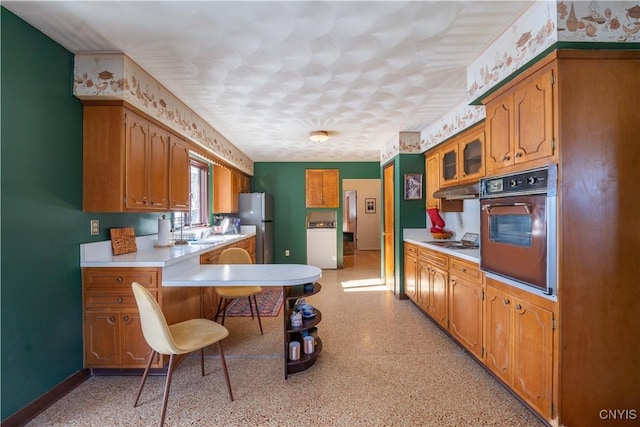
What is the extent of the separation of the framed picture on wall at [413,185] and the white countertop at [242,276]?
235cm

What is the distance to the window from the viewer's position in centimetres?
437

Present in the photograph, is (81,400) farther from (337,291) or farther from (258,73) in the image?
(337,291)

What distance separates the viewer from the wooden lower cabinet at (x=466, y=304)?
7.27ft

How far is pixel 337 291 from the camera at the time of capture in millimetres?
4477

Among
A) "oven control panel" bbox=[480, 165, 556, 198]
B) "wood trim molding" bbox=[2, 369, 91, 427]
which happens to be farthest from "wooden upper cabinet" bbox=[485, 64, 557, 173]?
"wood trim molding" bbox=[2, 369, 91, 427]

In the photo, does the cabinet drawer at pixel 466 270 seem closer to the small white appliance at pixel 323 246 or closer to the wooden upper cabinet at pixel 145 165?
the wooden upper cabinet at pixel 145 165

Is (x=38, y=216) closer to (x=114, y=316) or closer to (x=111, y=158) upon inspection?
(x=111, y=158)

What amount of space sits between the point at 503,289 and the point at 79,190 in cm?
312

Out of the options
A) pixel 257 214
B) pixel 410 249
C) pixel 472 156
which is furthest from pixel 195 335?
pixel 257 214

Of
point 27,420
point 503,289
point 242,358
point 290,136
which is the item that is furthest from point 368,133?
point 27,420

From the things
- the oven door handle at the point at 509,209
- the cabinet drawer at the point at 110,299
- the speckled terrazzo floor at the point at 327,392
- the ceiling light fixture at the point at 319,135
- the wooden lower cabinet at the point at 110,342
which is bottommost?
the speckled terrazzo floor at the point at 327,392

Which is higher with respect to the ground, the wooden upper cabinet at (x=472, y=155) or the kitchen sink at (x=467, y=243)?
the wooden upper cabinet at (x=472, y=155)

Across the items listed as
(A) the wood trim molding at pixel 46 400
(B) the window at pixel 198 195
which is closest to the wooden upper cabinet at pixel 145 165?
(A) the wood trim molding at pixel 46 400

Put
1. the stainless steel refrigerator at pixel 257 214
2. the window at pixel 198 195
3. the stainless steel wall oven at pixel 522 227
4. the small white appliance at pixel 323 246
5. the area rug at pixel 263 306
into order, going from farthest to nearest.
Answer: the small white appliance at pixel 323 246 < the stainless steel refrigerator at pixel 257 214 < the window at pixel 198 195 < the area rug at pixel 263 306 < the stainless steel wall oven at pixel 522 227
